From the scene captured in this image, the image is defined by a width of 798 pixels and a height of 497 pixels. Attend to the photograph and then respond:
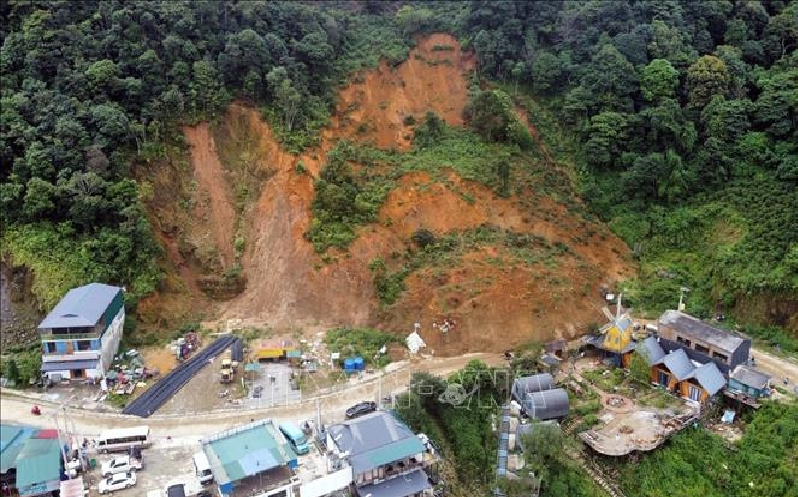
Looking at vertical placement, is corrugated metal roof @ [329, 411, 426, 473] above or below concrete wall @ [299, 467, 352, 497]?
above

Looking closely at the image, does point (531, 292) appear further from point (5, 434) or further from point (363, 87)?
point (5, 434)

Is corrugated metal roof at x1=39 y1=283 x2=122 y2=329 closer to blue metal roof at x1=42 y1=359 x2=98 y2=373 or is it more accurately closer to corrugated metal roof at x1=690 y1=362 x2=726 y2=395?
blue metal roof at x1=42 y1=359 x2=98 y2=373

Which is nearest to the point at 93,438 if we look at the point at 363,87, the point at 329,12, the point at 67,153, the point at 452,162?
the point at 67,153

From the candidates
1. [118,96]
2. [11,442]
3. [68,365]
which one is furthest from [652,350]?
[118,96]

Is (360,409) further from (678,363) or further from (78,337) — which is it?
(678,363)

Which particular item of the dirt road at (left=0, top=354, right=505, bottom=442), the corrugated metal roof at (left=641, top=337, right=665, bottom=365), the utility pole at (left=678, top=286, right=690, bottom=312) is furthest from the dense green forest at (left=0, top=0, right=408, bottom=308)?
the utility pole at (left=678, top=286, right=690, bottom=312)

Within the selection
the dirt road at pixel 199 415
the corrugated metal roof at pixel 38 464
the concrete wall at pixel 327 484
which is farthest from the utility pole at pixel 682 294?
the corrugated metal roof at pixel 38 464

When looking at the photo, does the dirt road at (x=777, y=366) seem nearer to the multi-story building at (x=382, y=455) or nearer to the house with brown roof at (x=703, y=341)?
the house with brown roof at (x=703, y=341)
